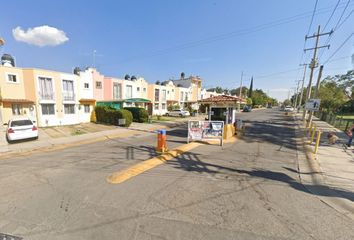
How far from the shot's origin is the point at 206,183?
208 inches

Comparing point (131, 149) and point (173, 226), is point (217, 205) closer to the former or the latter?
point (173, 226)

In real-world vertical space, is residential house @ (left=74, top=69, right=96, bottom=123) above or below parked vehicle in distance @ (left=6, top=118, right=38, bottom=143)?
above

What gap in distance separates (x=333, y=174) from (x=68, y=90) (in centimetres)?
A: 2251

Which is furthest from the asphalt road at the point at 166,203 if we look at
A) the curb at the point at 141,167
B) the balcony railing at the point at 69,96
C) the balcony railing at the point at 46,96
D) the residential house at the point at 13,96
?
the balcony railing at the point at 69,96

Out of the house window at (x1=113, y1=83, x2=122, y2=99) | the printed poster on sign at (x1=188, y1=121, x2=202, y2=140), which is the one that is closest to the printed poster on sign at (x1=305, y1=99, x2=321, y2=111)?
the printed poster on sign at (x1=188, y1=121, x2=202, y2=140)

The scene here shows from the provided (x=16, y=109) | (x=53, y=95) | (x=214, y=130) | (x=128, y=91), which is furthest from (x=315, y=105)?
(x=16, y=109)

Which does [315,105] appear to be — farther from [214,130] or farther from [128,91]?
[128,91]

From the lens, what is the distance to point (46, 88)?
17.0 meters

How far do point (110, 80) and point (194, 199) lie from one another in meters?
23.1

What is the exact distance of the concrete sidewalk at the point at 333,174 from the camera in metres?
4.49

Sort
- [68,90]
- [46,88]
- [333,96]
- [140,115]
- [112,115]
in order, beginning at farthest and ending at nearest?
1. [333,96]
2. [140,115]
3. [68,90]
4. [112,115]
5. [46,88]

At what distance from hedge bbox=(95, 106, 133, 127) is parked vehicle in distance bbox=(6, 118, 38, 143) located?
7438 mm

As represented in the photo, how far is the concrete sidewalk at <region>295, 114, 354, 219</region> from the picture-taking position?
4493 mm

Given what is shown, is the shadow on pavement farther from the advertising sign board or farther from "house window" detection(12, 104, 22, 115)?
"house window" detection(12, 104, 22, 115)
